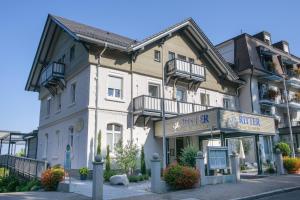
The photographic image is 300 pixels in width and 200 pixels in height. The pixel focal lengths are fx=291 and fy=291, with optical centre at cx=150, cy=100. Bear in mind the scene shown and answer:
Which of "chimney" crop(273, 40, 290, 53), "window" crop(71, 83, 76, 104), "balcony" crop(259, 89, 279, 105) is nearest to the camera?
"window" crop(71, 83, 76, 104)

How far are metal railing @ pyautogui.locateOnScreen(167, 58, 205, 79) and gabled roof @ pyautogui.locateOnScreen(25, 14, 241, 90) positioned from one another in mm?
2283

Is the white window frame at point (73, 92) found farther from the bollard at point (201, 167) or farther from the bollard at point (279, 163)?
the bollard at point (279, 163)

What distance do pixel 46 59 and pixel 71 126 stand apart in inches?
374

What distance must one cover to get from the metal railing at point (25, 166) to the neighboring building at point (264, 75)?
1930cm

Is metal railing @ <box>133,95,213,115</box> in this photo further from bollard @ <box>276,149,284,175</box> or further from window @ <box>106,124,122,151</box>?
bollard @ <box>276,149,284,175</box>

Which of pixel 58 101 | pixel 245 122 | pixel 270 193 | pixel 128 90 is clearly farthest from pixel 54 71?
pixel 270 193

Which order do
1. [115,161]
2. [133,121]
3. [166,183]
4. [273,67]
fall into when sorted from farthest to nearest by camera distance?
[273,67] < [133,121] < [115,161] < [166,183]

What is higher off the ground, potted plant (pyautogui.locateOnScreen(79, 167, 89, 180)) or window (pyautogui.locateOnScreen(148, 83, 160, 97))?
window (pyautogui.locateOnScreen(148, 83, 160, 97))

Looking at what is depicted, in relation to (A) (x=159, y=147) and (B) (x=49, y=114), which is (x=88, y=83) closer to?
(A) (x=159, y=147)

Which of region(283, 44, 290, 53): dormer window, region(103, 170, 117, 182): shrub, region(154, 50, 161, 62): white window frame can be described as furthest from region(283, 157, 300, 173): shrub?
region(283, 44, 290, 53): dormer window

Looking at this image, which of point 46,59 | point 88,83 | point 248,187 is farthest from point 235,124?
point 46,59

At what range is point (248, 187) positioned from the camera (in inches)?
517

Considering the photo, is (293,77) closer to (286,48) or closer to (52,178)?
(286,48)

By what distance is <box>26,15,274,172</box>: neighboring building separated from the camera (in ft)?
61.4
